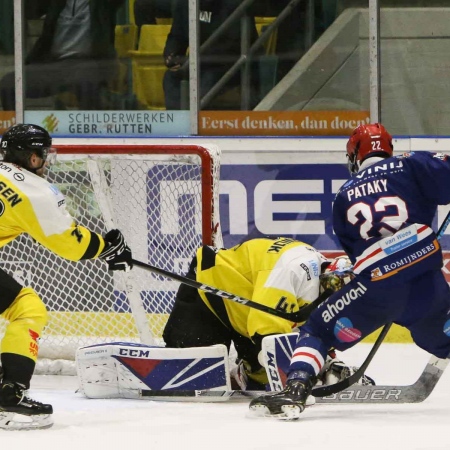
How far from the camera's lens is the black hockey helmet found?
386 cm

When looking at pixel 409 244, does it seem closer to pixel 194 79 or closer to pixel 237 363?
pixel 237 363

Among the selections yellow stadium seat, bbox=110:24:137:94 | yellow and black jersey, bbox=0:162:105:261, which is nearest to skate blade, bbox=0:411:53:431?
yellow and black jersey, bbox=0:162:105:261

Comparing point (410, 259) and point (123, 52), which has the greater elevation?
point (123, 52)

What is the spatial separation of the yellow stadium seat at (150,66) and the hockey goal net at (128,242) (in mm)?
958

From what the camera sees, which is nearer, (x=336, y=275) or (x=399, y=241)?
(x=399, y=241)

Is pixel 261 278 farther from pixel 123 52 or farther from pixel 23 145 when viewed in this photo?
pixel 123 52

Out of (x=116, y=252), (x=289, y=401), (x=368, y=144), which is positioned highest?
(x=368, y=144)

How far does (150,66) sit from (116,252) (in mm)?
2330

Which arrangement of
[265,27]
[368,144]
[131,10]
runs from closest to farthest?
1. [368,144]
2. [265,27]
3. [131,10]

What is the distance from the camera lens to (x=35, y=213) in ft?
12.2

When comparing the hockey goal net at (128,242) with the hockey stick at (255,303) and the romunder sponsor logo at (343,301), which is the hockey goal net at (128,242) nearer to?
the hockey stick at (255,303)

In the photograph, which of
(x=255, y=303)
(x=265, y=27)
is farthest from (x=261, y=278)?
(x=265, y=27)

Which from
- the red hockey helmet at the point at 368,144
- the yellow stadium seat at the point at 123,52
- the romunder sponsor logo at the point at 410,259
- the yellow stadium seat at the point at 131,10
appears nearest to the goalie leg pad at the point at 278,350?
the romunder sponsor logo at the point at 410,259

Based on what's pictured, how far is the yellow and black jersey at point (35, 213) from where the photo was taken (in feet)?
12.1
